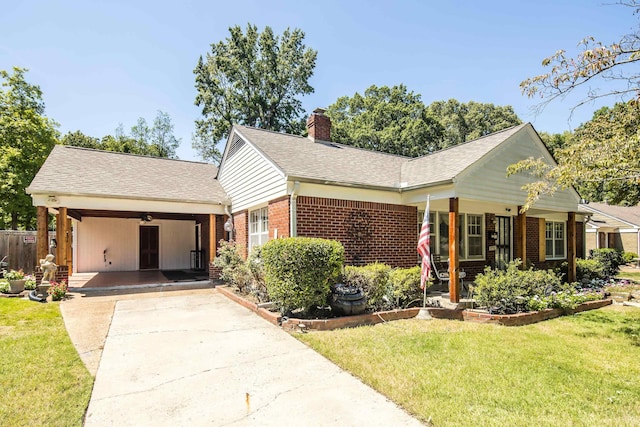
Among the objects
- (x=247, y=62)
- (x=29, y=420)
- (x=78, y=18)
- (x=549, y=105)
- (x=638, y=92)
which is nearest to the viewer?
(x=29, y=420)

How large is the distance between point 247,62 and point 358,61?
16809 mm

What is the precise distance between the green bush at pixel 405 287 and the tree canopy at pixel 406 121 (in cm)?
2541

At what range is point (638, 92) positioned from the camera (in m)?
5.91

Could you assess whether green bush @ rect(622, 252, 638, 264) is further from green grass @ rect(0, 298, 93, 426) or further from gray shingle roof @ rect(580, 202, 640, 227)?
green grass @ rect(0, 298, 93, 426)

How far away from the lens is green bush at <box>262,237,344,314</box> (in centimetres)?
632

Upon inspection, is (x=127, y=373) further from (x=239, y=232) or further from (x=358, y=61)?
(x=358, y=61)

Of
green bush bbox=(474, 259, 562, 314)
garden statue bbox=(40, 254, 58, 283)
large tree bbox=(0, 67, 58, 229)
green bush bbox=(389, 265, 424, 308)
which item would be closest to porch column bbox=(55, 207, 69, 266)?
garden statue bbox=(40, 254, 58, 283)

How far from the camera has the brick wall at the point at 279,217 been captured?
8.39 meters

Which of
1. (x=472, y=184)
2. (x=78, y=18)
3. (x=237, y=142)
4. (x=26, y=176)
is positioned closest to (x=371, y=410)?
(x=472, y=184)

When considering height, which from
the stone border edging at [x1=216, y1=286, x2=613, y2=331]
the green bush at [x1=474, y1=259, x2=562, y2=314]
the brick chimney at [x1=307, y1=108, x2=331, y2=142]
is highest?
the brick chimney at [x1=307, y1=108, x2=331, y2=142]

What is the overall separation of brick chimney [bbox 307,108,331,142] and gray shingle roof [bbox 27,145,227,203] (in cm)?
426

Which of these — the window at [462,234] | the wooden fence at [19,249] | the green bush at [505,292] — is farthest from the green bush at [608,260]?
the wooden fence at [19,249]

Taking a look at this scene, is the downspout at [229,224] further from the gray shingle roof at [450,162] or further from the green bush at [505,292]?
the green bush at [505,292]

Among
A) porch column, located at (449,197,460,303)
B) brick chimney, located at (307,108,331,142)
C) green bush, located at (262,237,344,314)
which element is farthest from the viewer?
brick chimney, located at (307,108,331,142)
